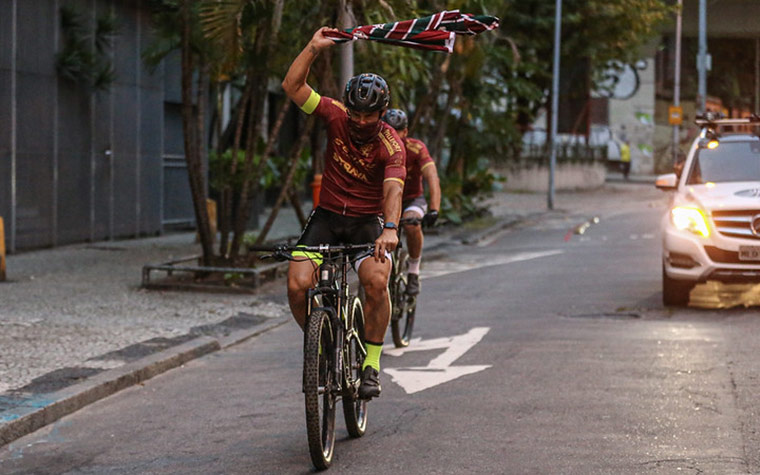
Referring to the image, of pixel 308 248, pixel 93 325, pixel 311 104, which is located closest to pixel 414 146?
pixel 93 325

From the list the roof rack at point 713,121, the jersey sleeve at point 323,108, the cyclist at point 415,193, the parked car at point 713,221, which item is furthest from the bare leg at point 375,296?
the roof rack at point 713,121

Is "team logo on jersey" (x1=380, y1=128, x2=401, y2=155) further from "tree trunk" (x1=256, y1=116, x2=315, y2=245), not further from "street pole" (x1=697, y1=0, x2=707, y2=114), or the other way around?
"street pole" (x1=697, y1=0, x2=707, y2=114)

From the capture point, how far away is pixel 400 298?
10.5m

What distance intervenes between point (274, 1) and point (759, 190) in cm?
548

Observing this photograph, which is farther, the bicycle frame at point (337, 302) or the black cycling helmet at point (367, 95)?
the black cycling helmet at point (367, 95)

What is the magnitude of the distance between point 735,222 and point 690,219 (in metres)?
0.46

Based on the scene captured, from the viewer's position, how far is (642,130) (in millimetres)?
66688

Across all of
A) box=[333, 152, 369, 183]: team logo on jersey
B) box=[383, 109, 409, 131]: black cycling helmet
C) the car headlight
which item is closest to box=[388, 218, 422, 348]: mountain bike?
box=[383, 109, 409, 131]: black cycling helmet

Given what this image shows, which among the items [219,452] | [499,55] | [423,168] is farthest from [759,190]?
[499,55]

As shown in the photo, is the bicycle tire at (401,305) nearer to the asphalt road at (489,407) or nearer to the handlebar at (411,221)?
the asphalt road at (489,407)

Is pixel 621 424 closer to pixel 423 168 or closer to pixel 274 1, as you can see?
pixel 423 168

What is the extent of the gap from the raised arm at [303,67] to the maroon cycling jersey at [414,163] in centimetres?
370

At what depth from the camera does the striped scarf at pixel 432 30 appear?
6938 millimetres

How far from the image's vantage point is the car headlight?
40.9 ft
